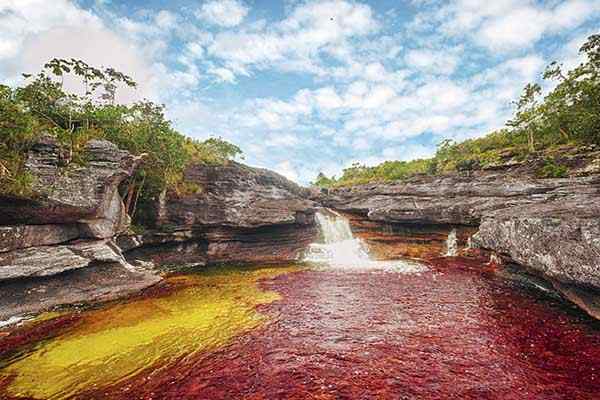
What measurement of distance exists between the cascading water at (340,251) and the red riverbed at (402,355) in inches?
390

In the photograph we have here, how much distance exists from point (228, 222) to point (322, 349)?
20730 mm

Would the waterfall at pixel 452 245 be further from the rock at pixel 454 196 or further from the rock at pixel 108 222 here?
the rock at pixel 108 222

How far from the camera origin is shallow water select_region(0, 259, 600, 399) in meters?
7.98

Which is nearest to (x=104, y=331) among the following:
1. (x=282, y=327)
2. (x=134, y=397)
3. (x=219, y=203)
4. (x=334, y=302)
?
(x=134, y=397)

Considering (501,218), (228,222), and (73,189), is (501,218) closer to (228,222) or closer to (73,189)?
(228,222)

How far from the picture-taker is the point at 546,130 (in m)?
33.3

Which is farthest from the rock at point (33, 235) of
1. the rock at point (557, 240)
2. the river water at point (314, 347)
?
the rock at point (557, 240)

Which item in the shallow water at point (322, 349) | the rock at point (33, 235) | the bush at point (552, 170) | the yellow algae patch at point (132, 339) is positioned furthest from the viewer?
the bush at point (552, 170)

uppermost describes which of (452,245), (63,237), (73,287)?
(63,237)

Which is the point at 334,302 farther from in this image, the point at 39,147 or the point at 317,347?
A: the point at 39,147

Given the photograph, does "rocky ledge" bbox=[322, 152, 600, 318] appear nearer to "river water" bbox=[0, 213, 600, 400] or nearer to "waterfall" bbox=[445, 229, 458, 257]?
"waterfall" bbox=[445, 229, 458, 257]

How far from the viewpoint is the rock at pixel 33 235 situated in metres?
15.1

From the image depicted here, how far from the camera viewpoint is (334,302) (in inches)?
625

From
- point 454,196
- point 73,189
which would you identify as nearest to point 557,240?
point 454,196
